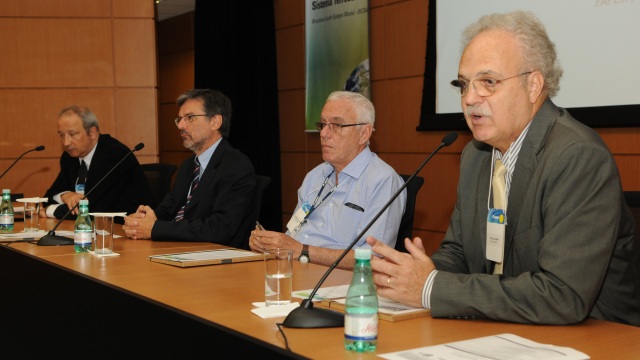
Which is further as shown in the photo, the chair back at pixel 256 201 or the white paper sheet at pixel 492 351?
the chair back at pixel 256 201

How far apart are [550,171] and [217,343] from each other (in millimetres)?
947

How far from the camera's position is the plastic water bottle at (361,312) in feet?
5.02

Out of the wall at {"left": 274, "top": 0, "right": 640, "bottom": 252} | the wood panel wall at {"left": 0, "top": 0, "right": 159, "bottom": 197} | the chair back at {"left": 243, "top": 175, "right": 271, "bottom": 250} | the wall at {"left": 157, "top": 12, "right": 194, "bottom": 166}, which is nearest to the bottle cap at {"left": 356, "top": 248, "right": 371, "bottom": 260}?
the chair back at {"left": 243, "top": 175, "right": 271, "bottom": 250}

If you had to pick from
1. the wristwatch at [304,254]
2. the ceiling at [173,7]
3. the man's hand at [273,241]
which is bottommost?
the wristwatch at [304,254]

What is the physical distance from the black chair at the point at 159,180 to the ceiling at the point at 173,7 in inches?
199

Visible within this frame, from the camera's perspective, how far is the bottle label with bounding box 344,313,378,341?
1.53 m

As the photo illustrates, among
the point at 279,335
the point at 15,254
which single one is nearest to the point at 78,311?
the point at 15,254

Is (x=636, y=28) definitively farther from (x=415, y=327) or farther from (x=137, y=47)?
(x=137, y=47)

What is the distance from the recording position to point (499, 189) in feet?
7.18

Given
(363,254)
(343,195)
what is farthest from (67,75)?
(363,254)

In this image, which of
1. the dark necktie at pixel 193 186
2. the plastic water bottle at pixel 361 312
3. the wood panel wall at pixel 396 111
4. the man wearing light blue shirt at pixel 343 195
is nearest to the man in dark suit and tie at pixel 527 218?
the plastic water bottle at pixel 361 312

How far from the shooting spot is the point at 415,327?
1789 mm

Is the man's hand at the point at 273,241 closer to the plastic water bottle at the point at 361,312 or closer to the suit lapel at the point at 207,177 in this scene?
the suit lapel at the point at 207,177

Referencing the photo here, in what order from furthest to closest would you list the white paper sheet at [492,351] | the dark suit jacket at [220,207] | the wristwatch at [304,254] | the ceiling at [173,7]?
the ceiling at [173,7] → the dark suit jacket at [220,207] → the wristwatch at [304,254] → the white paper sheet at [492,351]
